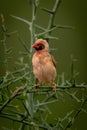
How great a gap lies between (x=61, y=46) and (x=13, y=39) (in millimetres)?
910

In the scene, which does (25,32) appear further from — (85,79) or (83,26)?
(83,26)

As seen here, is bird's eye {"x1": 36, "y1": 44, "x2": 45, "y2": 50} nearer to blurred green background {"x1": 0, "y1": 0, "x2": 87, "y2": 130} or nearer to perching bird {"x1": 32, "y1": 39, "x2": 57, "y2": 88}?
perching bird {"x1": 32, "y1": 39, "x2": 57, "y2": 88}

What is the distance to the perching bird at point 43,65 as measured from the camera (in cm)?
210

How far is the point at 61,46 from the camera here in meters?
5.31

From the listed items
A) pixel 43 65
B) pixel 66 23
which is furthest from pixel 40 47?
pixel 66 23

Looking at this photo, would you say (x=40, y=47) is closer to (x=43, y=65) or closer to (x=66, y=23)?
(x=43, y=65)

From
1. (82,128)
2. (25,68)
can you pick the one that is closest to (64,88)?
(25,68)

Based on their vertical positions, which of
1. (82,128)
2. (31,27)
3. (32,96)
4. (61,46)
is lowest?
(82,128)

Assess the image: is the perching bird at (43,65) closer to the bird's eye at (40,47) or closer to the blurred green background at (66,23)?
the bird's eye at (40,47)

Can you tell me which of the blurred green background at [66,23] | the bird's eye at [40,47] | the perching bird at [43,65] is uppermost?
the bird's eye at [40,47]

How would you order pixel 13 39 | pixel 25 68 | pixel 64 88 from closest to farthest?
pixel 64 88
pixel 25 68
pixel 13 39

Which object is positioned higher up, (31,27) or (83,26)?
(31,27)

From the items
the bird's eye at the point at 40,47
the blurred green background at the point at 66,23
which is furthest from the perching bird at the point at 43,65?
the blurred green background at the point at 66,23

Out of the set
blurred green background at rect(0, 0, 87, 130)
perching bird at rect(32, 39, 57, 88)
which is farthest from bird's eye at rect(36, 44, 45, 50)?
blurred green background at rect(0, 0, 87, 130)
